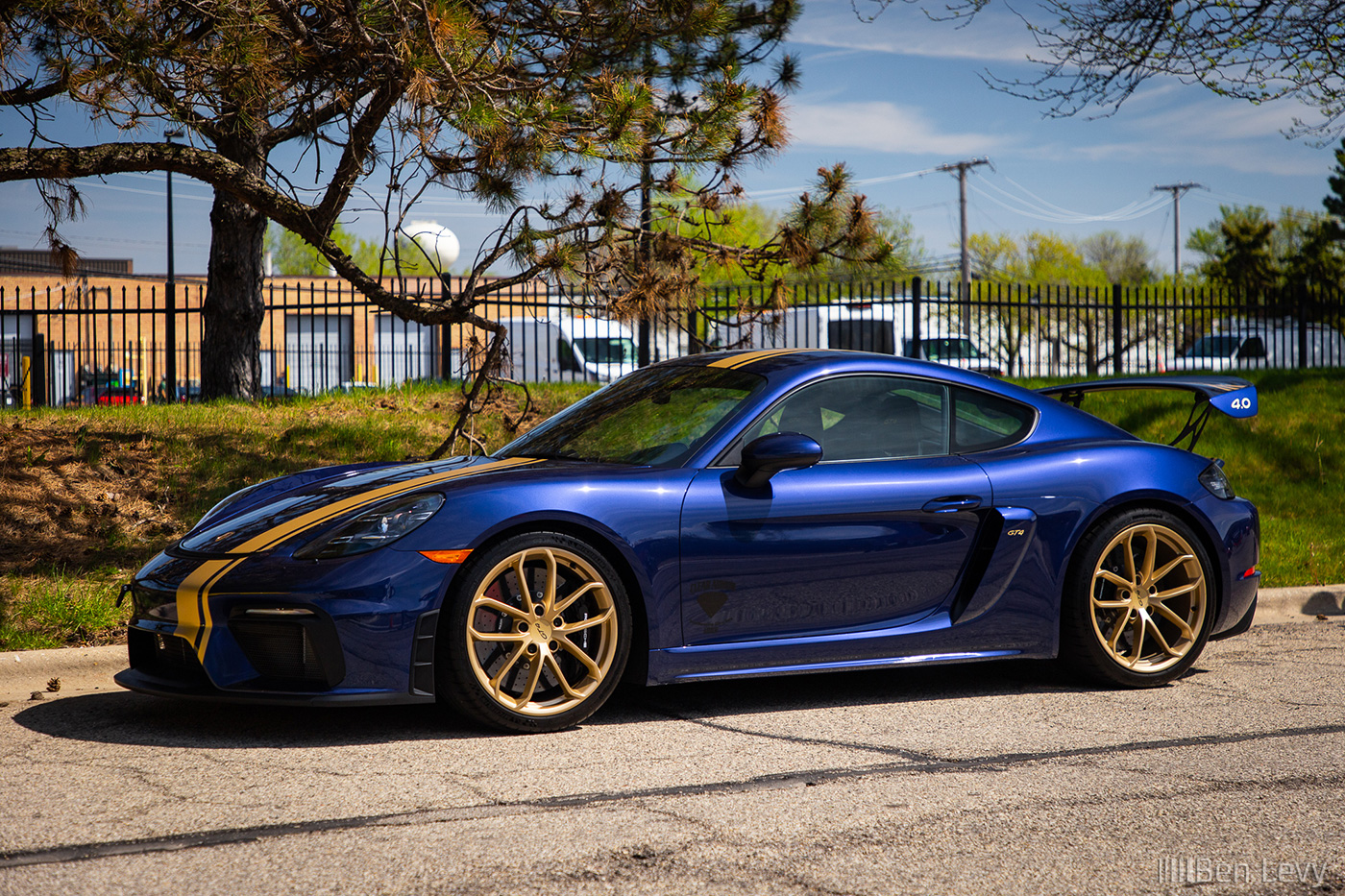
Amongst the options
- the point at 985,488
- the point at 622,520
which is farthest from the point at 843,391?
the point at 622,520

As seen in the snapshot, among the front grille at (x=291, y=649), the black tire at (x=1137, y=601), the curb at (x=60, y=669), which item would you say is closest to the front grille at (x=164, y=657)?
the front grille at (x=291, y=649)

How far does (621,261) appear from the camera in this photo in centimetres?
764

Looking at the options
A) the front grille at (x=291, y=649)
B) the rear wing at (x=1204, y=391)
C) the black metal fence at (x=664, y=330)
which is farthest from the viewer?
the black metal fence at (x=664, y=330)

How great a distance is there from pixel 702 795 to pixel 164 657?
6.54ft

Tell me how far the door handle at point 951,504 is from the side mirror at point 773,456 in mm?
578

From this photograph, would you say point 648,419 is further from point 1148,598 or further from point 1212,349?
point 1212,349

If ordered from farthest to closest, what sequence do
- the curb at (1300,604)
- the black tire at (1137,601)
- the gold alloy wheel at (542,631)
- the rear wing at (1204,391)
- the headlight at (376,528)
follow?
the curb at (1300,604)
the rear wing at (1204,391)
the black tire at (1137,601)
the gold alloy wheel at (542,631)
the headlight at (376,528)

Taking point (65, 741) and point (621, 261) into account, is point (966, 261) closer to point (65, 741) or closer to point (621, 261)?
point (621, 261)

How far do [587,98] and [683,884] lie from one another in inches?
212

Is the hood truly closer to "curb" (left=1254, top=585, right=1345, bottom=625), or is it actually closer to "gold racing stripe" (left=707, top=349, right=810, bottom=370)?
"gold racing stripe" (left=707, top=349, right=810, bottom=370)

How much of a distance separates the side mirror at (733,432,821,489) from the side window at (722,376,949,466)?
249 millimetres

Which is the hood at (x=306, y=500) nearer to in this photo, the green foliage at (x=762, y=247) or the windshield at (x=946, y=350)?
the green foliage at (x=762, y=247)

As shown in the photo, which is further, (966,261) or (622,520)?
(966,261)

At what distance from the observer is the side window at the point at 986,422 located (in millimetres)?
5000
